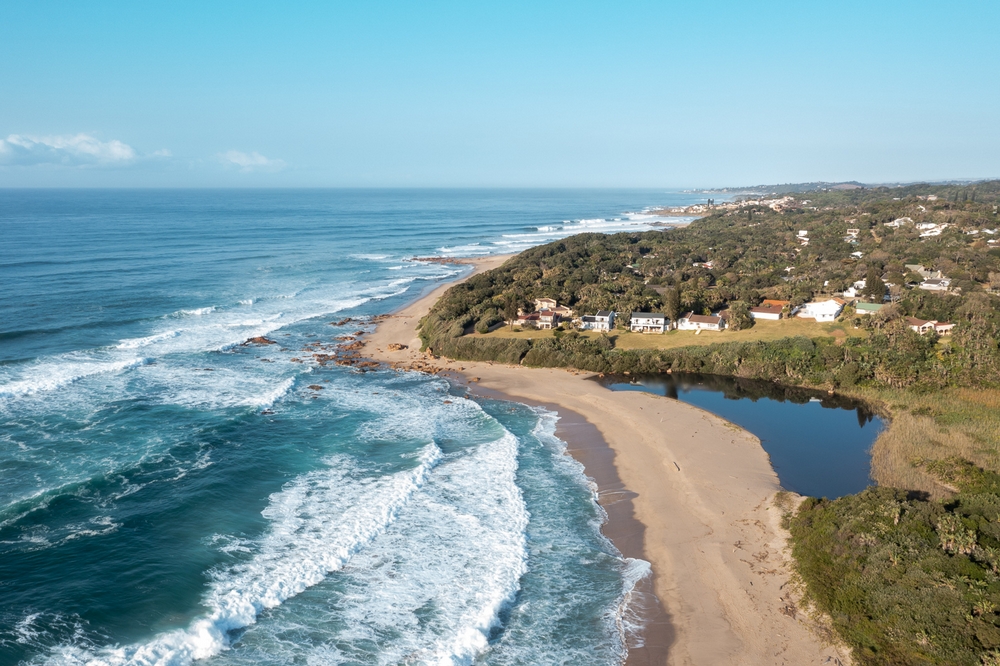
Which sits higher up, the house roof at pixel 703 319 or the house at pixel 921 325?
the house at pixel 921 325

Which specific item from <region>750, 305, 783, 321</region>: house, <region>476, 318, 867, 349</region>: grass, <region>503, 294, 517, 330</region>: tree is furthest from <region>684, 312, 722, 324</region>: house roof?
<region>503, 294, 517, 330</region>: tree

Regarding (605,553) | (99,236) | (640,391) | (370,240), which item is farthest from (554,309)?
(99,236)

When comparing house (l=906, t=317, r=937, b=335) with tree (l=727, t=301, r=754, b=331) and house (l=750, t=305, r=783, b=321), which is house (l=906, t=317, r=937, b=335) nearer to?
house (l=750, t=305, r=783, b=321)

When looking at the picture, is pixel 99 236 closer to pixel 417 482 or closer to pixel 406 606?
pixel 417 482

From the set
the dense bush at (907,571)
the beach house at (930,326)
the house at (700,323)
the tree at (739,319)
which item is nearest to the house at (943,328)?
the beach house at (930,326)

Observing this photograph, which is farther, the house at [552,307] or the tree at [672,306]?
the house at [552,307]

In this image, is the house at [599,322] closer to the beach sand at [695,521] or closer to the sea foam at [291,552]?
the beach sand at [695,521]
